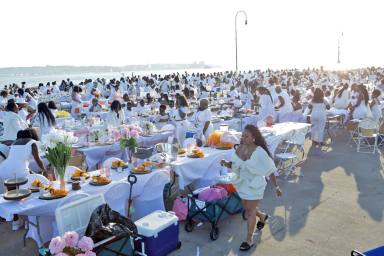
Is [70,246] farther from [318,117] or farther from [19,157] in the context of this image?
[318,117]

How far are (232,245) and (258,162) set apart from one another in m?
1.19

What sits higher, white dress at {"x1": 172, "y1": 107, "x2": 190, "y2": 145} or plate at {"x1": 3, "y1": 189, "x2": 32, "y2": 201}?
white dress at {"x1": 172, "y1": 107, "x2": 190, "y2": 145}

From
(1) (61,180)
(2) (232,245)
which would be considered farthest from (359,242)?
(1) (61,180)

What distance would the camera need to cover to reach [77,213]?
443 centimetres

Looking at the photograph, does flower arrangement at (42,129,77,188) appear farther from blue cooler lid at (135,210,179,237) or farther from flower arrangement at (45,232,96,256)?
flower arrangement at (45,232,96,256)

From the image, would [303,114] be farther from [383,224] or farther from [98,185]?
[98,185]

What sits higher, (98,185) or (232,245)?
(98,185)

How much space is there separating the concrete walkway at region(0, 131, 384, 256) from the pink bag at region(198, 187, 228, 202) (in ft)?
1.54

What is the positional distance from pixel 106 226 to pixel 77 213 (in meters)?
0.37

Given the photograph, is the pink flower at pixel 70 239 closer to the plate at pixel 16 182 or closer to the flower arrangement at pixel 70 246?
the flower arrangement at pixel 70 246

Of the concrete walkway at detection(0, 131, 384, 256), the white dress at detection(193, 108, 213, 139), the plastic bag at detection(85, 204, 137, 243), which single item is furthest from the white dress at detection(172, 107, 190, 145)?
the plastic bag at detection(85, 204, 137, 243)

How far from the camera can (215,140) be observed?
7.57m

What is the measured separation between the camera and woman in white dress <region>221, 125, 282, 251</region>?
4664mm

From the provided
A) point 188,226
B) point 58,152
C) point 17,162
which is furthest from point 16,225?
point 188,226
